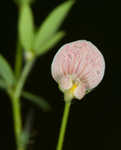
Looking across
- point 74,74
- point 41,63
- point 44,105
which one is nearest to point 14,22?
point 41,63

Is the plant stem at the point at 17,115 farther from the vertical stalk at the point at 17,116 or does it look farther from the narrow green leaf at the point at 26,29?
the narrow green leaf at the point at 26,29

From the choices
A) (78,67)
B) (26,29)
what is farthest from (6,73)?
(78,67)

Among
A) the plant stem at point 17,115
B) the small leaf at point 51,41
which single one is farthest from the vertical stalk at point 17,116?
the small leaf at point 51,41

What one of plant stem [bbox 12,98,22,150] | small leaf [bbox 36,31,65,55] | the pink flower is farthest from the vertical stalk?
the pink flower

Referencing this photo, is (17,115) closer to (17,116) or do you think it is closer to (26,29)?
(17,116)

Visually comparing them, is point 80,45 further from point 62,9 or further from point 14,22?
point 14,22

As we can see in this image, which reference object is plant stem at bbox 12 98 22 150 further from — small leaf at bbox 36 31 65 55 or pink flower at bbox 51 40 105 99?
pink flower at bbox 51 40 105 99
